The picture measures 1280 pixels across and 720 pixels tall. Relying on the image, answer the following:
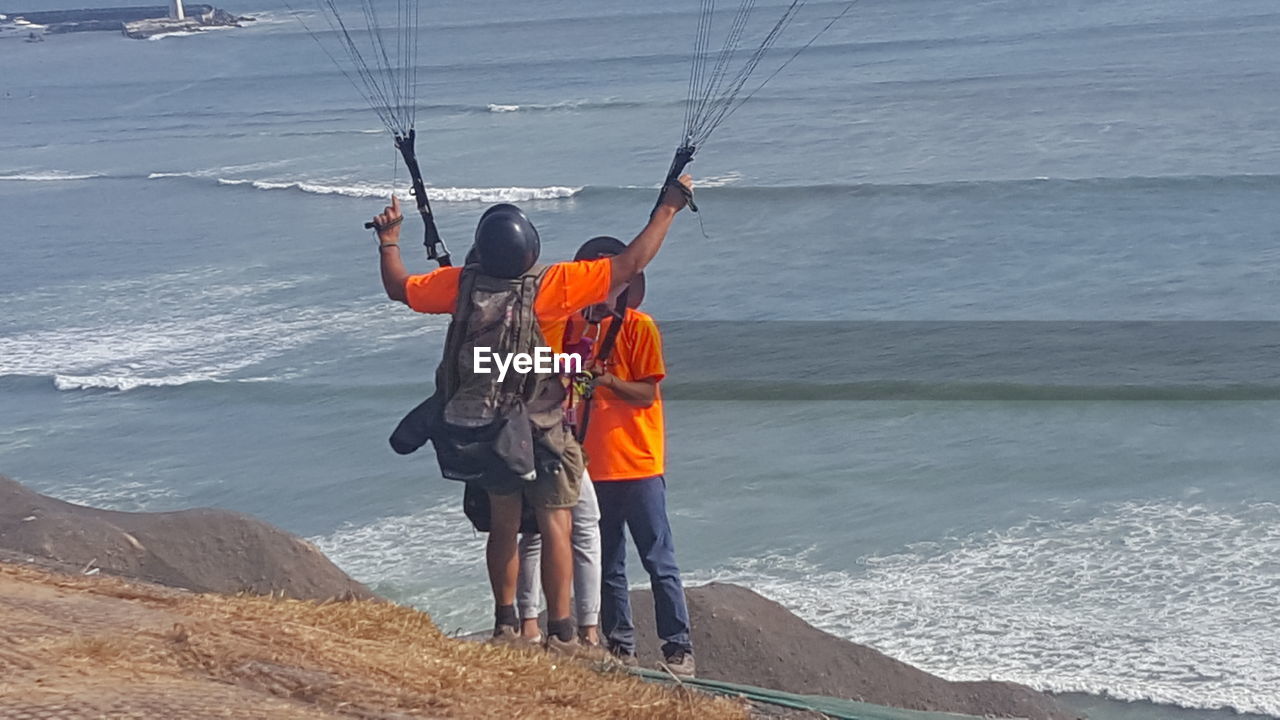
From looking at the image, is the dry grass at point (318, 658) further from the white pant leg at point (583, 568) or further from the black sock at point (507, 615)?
the white pant leg at point (583, 568)

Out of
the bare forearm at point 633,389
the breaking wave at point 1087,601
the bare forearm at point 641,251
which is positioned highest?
the bare forearm at point 641,251

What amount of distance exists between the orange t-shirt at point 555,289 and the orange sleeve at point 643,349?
450 mm

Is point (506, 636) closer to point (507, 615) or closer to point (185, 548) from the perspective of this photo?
point (507, 615)

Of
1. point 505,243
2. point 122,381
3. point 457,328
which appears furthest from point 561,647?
point 122,381

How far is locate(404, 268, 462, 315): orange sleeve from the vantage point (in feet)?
18.9

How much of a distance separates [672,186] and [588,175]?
23179 millimetres

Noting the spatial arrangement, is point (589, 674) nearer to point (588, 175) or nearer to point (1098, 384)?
point (1098, 384)

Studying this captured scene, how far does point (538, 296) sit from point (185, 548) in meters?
3.97

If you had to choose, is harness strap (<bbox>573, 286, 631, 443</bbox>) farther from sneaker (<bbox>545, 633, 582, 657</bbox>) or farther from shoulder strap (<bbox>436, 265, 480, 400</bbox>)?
sneaker (<bbox>545, 633, 582, 657</bbox>)

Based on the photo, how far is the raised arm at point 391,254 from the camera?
579 centimetres

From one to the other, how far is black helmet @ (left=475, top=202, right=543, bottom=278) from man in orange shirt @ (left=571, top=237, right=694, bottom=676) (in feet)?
1.59

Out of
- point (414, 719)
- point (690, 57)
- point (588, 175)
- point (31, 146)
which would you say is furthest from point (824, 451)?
point (690, 57)

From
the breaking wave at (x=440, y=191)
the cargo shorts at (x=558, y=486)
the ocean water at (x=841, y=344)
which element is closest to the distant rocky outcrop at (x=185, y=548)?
the ocean water at (x=841, y=344)

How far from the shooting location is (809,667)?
7496 millimetres
